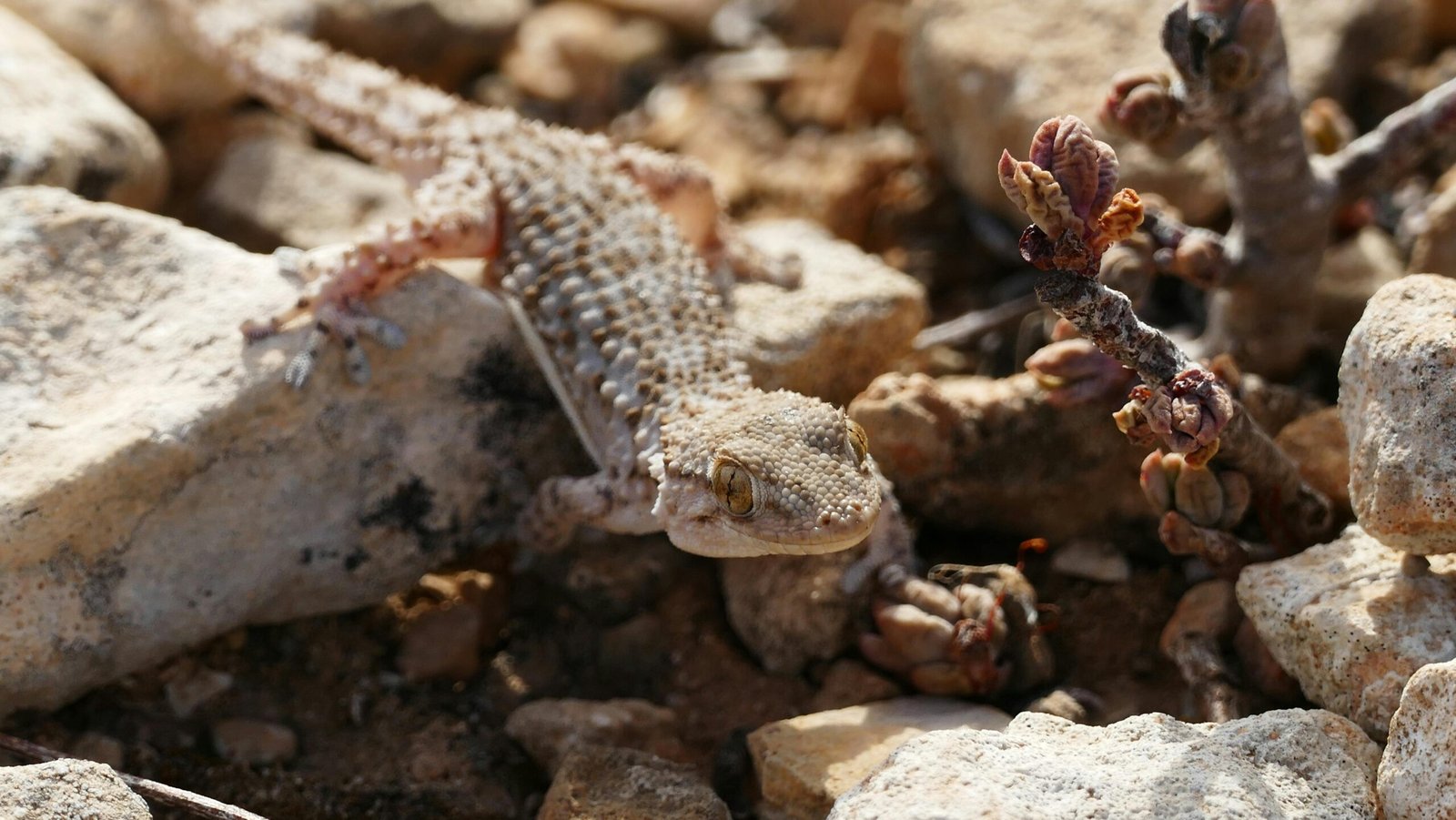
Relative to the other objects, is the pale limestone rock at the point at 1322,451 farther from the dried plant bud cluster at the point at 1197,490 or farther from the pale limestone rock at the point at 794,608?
the pale limestone rock at the point at 794,608

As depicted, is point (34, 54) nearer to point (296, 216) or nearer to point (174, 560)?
point (296, 216)

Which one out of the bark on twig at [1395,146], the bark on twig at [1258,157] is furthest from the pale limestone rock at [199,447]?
the bark on twig at [1395,146]

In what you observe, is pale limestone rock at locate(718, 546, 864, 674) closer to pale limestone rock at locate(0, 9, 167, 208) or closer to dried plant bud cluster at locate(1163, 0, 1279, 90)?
dried plant bud cluster at locate(1163, 0, 1279, 90)

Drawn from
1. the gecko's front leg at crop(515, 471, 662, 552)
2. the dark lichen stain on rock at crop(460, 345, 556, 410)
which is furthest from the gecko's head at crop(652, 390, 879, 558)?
the dark lichen stain on rock at crop(460, 345, 556, 410)

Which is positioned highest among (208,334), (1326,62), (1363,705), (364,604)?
(1326,62)

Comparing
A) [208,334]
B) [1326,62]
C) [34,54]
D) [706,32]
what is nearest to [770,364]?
[208,334]

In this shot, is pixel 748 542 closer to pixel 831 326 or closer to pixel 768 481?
pixel 768 481
